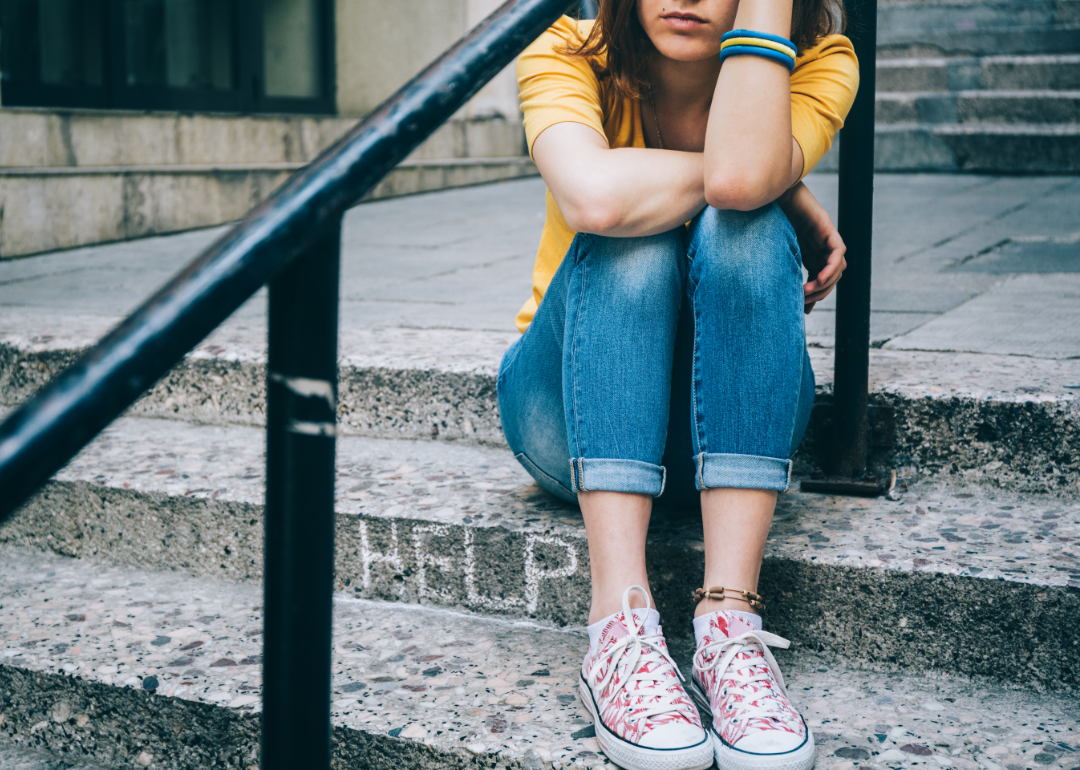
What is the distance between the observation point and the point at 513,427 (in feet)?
4.64

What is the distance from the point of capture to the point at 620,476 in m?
1.19

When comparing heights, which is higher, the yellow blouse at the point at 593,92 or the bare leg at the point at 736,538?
the yellow blouse at the point at 593,92

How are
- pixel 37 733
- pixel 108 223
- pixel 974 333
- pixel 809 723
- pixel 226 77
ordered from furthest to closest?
pixel 226 77 < pixel 108 223 < pixel 974 333 < pixel 37 733 < pixel 809 723

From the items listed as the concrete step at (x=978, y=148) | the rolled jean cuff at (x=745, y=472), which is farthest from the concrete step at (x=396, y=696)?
the concrete step at (x=978, y=148)

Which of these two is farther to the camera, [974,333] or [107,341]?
[974,333]

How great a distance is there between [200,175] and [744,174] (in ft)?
12.0

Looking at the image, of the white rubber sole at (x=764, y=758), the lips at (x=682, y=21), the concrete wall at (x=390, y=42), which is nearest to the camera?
the white rubber sole at (x=764, y=758)

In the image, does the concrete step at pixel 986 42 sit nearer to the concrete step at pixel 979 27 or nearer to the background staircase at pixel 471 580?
the concrete step at pixel 979 27

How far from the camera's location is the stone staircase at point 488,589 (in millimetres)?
1176

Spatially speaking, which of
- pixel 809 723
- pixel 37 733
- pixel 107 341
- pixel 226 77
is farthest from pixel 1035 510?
pixel 226 77

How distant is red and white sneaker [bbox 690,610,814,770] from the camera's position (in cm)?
103

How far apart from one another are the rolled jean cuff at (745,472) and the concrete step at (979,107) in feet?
16.4

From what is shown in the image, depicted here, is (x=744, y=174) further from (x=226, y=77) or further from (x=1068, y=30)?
(x=1068, y=30)

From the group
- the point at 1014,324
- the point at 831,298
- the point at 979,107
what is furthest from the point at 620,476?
the point at 979,107
